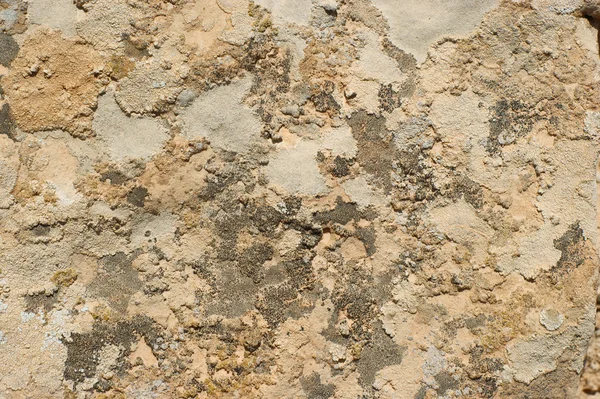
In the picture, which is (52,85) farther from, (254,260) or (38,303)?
(254,260)

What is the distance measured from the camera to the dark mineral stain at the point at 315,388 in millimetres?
1943

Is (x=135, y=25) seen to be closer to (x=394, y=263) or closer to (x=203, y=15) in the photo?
(x=203, y=15)

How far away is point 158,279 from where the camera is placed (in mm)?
1944

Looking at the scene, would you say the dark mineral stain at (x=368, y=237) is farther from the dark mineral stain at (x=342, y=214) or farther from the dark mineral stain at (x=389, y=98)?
the dark mineral stain at (x=389, y=98)

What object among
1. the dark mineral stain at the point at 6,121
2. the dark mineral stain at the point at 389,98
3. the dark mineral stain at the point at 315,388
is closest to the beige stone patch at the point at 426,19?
the dark mineral stain at the point at 389,98

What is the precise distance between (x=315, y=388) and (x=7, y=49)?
1.46 metres

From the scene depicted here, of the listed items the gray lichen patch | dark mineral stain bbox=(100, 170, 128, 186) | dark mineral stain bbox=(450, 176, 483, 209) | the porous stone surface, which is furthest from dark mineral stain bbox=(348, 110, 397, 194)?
dark mineral stain bbox=(100, 170, 128, 186)

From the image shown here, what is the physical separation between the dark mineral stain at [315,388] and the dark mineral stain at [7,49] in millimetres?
1384

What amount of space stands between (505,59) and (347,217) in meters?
0.77

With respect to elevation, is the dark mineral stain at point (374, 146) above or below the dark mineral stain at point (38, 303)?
above

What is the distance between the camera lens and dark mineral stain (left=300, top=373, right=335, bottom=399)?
194 centimetres

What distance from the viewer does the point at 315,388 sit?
6.39 feet

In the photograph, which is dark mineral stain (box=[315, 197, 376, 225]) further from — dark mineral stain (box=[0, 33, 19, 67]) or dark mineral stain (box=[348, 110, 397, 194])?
dark mineral stain (box=[0, 33, 19, 67])

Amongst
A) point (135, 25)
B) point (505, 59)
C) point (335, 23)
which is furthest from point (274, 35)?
point (505, 59)
